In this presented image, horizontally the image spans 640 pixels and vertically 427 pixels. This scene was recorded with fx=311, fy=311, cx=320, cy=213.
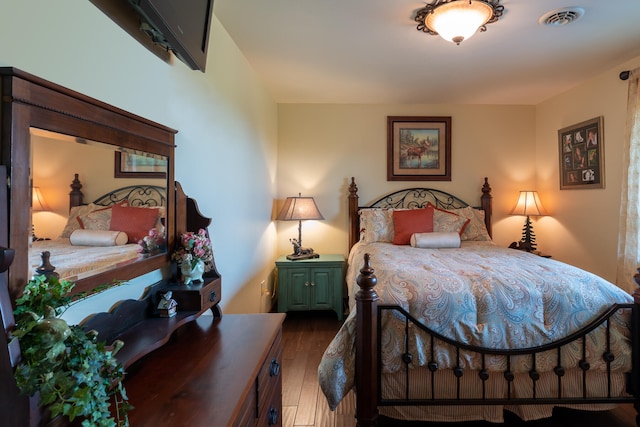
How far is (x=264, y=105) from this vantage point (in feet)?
10.7

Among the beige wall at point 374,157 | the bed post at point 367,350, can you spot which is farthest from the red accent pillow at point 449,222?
the bed post at point 367,350

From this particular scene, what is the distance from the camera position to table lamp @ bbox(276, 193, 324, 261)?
344 cm

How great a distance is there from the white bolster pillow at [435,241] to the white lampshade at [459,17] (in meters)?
1.70

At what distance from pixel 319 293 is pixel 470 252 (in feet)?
5.01

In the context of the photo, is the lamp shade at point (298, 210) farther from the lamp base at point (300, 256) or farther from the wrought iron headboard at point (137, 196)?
the wrought iron headboard at point (137, 196)

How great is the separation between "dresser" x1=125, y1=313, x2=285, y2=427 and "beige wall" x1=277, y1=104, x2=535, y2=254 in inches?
103

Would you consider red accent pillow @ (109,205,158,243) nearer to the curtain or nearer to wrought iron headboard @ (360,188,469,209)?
wrought iron headboard @ (360,188,469,209)

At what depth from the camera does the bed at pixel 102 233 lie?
2.73ft

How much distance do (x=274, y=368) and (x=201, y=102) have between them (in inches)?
56.6

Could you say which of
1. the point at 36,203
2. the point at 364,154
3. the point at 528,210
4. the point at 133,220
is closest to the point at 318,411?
the point at 133,220

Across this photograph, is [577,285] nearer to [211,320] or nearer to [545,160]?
[211,320]

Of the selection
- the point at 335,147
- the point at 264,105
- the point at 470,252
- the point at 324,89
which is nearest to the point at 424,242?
the point at 470,252

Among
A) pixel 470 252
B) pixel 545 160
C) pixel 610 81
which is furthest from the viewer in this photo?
pixel 545 160

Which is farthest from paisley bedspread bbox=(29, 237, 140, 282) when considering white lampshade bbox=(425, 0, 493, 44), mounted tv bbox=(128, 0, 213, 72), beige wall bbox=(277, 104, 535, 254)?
beige wall bbox=(277, 104, 535, 254)
